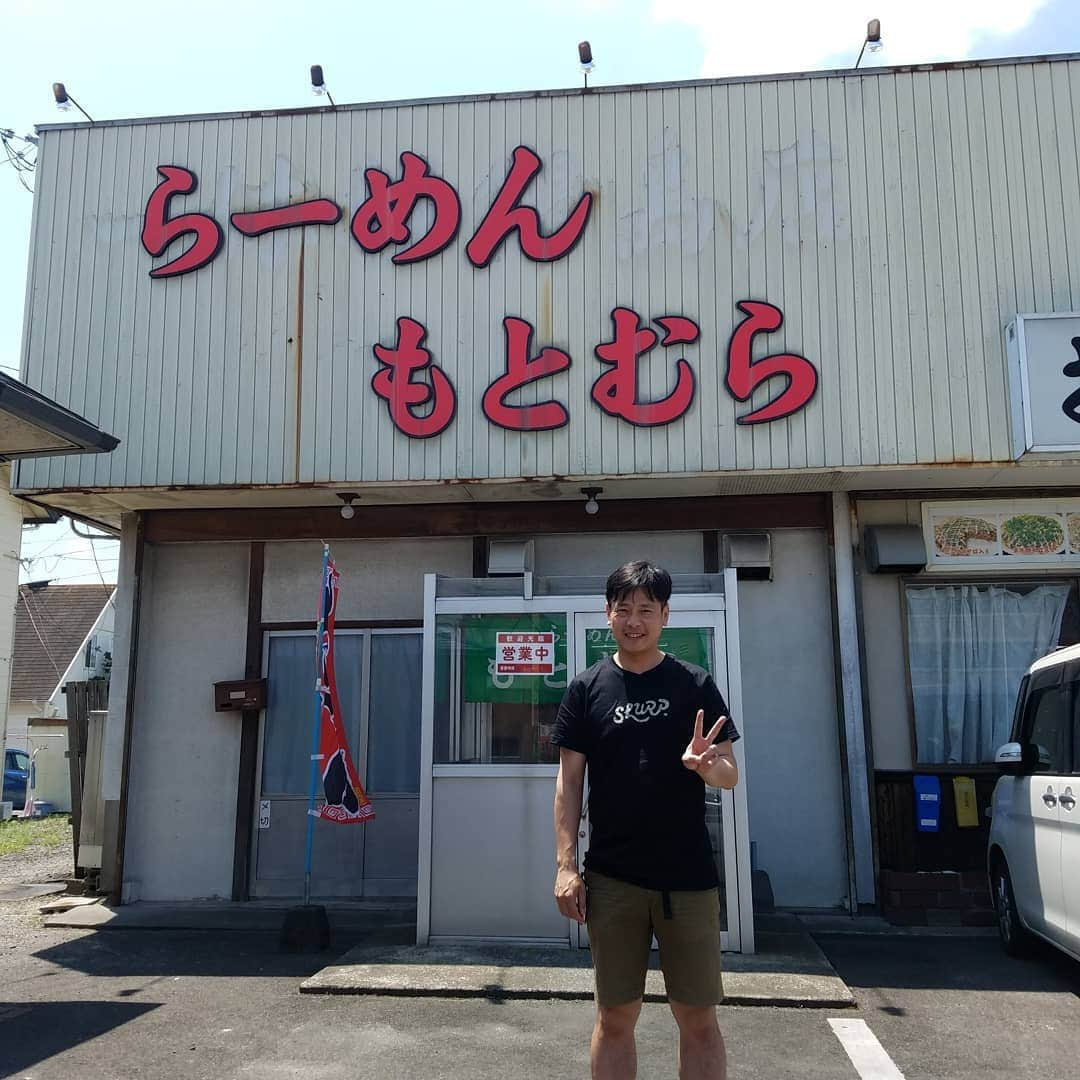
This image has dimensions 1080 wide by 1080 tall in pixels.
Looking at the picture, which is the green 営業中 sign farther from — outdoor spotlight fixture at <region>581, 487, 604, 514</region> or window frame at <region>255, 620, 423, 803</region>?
window frame at <region>255, 620, 423, 803</region>

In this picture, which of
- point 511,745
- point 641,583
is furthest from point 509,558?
point 641,583

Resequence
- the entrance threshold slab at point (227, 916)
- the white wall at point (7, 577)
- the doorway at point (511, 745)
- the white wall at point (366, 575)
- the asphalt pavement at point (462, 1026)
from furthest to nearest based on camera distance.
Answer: the white wall at point (7, 577), the white wall at point (366, 575), the entrance threshold slab at point (227, 916), the doorway at point (511, 745), the asphalt pavement at point (462, 1026)

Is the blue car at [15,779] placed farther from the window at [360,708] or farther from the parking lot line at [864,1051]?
the parking lot line at [864,1051]

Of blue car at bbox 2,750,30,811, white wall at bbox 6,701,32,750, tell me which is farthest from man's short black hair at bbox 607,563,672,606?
white wall at bbox 6,701,32,750

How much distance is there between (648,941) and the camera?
11.4ft

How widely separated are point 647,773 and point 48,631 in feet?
99.4

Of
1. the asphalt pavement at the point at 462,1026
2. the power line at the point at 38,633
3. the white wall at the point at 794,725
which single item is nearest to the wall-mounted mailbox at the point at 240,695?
the asphalt pavement at the point at 462,1026

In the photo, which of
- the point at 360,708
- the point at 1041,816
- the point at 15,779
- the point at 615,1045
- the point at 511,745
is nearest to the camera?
the point at 615,1045

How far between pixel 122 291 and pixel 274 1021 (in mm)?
6101

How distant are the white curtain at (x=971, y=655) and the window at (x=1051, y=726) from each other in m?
1.88

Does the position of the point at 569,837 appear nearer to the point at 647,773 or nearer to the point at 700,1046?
the point at 647,773

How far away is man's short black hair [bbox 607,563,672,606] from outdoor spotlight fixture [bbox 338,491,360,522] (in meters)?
5.25

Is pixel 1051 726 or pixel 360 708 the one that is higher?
Answer: pixel 360 708

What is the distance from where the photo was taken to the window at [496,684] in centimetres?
707
